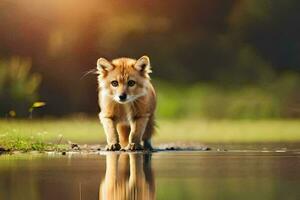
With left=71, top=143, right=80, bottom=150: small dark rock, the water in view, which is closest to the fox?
the water

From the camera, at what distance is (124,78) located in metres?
6.10

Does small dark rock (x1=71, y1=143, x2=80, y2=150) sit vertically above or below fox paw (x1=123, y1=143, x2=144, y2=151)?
above

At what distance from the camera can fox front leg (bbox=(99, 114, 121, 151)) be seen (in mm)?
6043

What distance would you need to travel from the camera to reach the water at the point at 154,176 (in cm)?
370

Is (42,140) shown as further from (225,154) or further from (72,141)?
(225,154)

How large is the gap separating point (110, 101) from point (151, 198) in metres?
2.80

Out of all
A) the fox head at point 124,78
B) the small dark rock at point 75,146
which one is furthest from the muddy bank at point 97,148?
the fox head at point 124,78

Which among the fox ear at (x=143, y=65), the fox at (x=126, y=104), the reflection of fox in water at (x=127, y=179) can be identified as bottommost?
the reflection of fox in water at (x=127, y=179)

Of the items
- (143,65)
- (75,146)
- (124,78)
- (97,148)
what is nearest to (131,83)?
(124,78)

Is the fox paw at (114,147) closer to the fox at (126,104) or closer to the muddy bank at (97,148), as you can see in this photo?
the fox at (126,104)

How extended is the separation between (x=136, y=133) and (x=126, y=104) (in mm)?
281

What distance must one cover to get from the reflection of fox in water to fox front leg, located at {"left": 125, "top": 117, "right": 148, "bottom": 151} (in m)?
0.28

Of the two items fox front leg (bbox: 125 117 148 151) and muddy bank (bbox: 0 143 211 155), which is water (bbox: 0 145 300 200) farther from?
muddy bank (bbox: 0 143 211 155)

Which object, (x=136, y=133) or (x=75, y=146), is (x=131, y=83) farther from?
(x=75, y=146)
